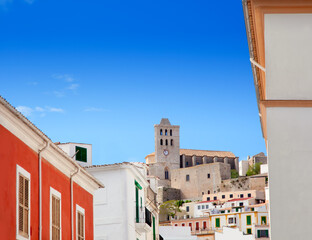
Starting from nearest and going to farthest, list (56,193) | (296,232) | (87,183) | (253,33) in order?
(296,232), (253,33), (56,193), (87,183)

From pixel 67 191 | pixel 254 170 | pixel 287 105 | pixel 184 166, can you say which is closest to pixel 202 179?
pixel 254 170

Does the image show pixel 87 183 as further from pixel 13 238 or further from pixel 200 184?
pixel 200 184

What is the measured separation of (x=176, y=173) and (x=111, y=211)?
152 m

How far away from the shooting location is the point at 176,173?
181750 millimetres

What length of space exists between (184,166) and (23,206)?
177871 mm

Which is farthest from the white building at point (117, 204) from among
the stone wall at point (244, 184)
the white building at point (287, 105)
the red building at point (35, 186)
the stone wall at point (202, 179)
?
the stone wall at point (202, 179)

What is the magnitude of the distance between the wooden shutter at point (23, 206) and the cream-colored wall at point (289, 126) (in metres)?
5.65

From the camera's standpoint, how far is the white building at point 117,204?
96.6 ft

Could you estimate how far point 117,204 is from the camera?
1178 inches

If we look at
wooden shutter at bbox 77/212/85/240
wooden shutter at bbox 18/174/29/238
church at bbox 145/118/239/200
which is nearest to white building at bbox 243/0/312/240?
wooden shutter at bbox 18/174/29/238

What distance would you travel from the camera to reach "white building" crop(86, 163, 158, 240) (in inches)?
1160

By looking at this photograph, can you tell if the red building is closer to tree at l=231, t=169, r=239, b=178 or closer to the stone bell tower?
tree at l=231, t=169, r=239, b=178

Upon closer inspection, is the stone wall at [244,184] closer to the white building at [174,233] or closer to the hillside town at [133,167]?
the white building at [174,233]

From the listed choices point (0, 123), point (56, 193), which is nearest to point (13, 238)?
point (0, 123)
